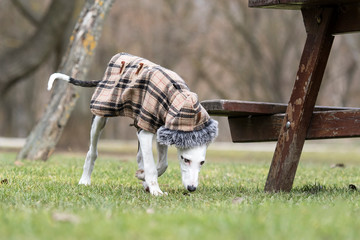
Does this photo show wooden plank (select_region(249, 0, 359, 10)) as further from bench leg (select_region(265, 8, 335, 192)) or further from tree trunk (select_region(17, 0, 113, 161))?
tree trunk (select_region(17, 0, 113, 161))

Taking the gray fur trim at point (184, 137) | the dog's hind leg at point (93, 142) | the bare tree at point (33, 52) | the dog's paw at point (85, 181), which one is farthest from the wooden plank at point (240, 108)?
the bare tree at point (33, 52)

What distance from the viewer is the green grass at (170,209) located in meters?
3.25

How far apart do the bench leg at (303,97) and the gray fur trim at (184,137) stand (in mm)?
679

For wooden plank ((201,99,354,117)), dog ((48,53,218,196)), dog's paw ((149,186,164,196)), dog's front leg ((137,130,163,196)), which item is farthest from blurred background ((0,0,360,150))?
dog's paw ((149,186,164,196))

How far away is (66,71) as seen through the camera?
10023 millimetres

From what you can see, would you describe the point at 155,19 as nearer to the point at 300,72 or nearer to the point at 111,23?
the point at 111,23

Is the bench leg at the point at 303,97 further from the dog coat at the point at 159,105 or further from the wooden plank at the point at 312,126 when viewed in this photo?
the dog coat at the point at 159,105

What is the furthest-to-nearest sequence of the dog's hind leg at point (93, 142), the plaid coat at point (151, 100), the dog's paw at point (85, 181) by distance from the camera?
the dog's paw at point (85, 181), the dog's hind leg at point (93, 142), the plaid coat at point (151, 100)

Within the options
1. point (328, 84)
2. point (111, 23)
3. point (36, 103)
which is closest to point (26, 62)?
point (111, 23)

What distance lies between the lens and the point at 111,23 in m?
26.9

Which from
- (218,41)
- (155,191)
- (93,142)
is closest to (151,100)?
(155,191)

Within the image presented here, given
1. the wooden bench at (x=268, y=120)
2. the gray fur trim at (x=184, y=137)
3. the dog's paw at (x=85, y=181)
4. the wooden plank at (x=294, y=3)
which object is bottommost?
the dog's paw at (x=85, y=181)

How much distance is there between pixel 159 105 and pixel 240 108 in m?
0.75

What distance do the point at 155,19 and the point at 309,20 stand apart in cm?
2147
